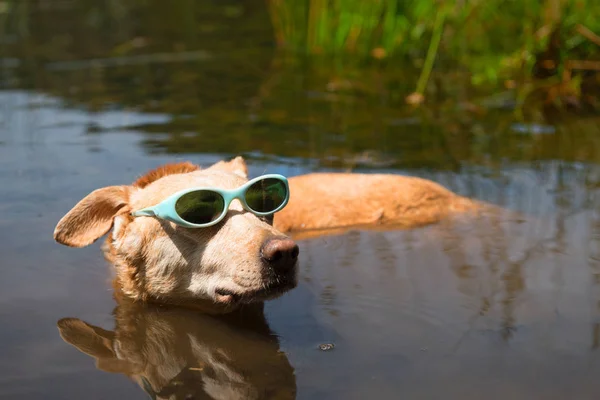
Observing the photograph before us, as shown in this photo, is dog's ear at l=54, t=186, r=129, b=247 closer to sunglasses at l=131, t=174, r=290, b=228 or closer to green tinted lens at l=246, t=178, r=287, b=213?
sunglasses at l=131, t=174, r=290, b=228

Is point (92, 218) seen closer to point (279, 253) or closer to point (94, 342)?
point (94, 342)

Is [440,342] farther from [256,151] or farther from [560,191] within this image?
[256,151]

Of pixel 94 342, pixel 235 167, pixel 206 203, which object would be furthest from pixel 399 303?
pixel 94 342

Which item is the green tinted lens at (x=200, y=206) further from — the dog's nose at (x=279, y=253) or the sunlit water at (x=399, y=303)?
the sunlit water at (x=399, y=303)

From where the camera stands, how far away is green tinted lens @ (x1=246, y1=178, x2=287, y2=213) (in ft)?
13.1

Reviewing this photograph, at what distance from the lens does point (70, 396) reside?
3.13m

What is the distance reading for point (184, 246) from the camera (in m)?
4.01

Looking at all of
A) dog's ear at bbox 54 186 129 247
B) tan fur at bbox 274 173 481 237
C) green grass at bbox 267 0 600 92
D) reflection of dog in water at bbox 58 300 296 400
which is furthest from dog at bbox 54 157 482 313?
green grass at bbox 267 0 600 92

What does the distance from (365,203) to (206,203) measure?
5.87ft

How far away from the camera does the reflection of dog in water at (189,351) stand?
10.4 ft

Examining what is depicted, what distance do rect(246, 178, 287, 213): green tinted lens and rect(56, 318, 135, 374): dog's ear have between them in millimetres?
927

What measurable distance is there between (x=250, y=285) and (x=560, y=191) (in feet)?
9.78

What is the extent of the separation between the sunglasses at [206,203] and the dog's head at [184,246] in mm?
61

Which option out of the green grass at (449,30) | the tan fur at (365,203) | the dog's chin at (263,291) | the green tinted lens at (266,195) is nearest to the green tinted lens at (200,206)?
the green tinted lens at (266,195)
